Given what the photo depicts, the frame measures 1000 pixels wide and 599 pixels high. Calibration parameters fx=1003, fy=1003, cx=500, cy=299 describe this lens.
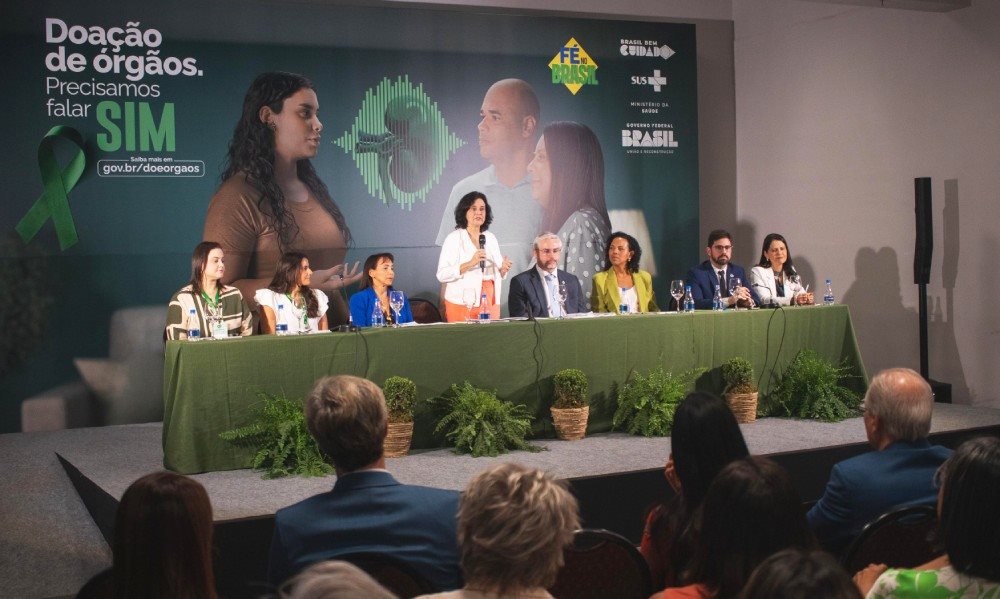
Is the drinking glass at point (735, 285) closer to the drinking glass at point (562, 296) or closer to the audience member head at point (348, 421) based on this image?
the drinking glass at point (562, 296)

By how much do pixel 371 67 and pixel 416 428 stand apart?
3394mm

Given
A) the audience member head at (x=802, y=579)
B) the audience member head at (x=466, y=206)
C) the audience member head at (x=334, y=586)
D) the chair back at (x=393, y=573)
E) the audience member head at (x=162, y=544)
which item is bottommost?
the chair back at (x=393, y=573)

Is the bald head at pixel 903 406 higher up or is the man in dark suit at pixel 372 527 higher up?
the bald head at pixel 903 406

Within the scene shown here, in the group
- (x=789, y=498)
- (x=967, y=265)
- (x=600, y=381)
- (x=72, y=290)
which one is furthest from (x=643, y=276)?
(x=789, y=498)

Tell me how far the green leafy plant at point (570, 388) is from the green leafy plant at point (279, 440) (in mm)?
1337

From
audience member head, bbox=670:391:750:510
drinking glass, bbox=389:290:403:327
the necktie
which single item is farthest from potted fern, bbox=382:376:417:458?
audience member head, bbox=670:391:750:510

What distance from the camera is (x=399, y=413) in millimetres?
5051

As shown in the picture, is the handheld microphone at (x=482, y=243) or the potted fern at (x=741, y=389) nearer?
the potted fern at (x=741, y=389)

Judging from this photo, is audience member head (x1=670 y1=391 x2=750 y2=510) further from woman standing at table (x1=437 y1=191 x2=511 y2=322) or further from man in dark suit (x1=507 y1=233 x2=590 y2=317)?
woman standing at table (x1=437 y1=191 x2=511 y2=322)

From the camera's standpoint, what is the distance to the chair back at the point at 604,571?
2062 mm

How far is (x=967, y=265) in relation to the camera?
7152 mm

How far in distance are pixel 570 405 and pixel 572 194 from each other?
3.06m

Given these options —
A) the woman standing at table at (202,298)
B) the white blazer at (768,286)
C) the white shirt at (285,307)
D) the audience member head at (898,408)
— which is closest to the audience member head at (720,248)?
the white blazer at (768,286)

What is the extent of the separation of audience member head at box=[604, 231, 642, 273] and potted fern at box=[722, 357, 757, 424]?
1.04 meters
